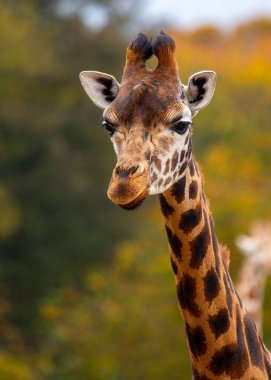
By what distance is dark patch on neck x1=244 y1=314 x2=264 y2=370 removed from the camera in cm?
860

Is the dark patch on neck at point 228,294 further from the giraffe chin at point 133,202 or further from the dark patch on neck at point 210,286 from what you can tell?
the giraffe chin at point 133,202

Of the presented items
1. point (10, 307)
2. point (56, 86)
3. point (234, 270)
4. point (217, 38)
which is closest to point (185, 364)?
point (234, 270)

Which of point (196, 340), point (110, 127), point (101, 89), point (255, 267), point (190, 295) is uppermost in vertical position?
point (255, 267)

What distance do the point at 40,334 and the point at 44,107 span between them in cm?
684

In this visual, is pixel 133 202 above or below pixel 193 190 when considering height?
below

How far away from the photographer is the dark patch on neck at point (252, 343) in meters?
8.60

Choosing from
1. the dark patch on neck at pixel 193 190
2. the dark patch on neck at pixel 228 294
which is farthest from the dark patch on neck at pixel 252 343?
the dark patch on neck at pixel 193 190

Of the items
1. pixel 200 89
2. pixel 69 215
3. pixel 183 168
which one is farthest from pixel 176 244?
pixel 69 215

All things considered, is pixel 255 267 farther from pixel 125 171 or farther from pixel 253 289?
pixel 125 171

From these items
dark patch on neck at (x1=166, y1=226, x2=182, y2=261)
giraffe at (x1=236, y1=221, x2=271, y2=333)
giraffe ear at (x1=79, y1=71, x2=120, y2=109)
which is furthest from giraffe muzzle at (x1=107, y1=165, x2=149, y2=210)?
giraffe at (x1=236, y1=221, x2=271, y2=333)

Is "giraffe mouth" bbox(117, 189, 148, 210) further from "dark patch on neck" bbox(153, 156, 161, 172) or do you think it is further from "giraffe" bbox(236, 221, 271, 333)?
"giraffe" bbox(236, 221, 271, 333)

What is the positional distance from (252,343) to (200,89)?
61.4 inches

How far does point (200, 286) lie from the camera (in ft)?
27.5

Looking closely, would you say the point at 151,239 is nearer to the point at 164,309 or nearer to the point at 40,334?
the point at 40,334
